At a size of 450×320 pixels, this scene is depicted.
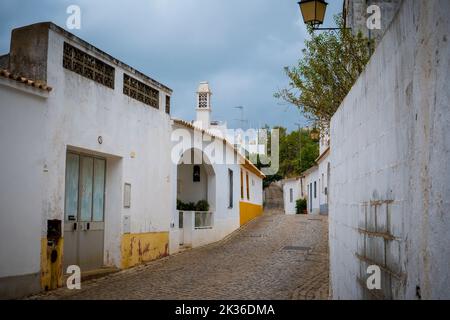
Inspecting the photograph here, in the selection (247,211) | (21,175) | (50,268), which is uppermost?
(21,175)

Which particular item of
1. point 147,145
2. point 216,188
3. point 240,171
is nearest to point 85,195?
point 147,145

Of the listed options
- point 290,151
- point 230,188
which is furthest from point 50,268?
point 290,151

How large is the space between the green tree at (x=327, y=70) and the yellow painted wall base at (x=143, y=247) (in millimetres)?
5514

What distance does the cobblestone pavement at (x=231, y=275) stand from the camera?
9.68 metres

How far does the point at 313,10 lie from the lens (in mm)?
9188

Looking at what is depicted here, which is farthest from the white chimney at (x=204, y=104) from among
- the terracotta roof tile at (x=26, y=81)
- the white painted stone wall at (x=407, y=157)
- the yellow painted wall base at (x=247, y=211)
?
the white painted stone wall at (x=407, y=157)

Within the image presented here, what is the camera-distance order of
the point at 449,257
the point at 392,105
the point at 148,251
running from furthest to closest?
the point at 148,251 → the point at 392,105 → the point at 449,257

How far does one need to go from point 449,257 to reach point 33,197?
822 centimetres

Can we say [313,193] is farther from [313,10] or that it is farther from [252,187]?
[313,10]

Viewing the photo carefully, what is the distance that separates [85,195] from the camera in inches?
472

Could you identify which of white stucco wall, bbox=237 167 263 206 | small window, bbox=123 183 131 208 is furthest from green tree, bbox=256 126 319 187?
small window, bbox=123 183 131 208

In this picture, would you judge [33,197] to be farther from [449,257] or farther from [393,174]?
[449,257]

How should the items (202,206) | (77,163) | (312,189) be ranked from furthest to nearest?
(312,189), (202,206), (77,163)

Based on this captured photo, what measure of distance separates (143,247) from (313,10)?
7950 mm
